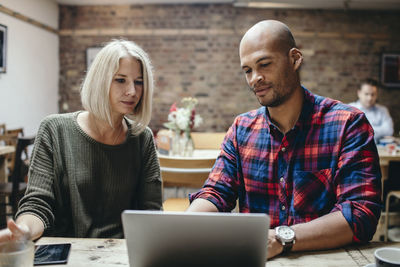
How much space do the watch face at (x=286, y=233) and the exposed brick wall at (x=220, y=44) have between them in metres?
5.04

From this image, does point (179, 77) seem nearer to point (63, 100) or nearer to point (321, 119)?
point (63, 100)

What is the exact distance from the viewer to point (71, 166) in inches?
55.7

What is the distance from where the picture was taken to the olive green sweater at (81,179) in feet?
4.57

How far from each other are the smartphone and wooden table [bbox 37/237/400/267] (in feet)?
0.06

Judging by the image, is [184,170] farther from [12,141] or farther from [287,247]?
[12,141]

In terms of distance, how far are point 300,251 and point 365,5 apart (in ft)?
18.7

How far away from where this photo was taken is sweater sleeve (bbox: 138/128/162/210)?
1.54m

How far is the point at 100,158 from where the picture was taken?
146 centimetres

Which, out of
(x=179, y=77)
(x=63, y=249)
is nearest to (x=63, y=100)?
(x=179, y=77)

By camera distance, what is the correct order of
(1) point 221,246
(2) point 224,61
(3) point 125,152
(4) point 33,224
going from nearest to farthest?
(1) point 221,246, (4) point 33,224, (3) point 125,152, (2) point 224,61

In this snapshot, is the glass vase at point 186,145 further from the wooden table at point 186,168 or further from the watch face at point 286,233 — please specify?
the watch face at point 286,233

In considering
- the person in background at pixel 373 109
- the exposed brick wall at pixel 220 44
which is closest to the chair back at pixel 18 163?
the exposed brick wall at pixel 220 44

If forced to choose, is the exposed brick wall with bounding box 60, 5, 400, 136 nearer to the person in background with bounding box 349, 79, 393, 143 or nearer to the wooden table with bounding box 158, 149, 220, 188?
the person in background with bounding box 349, 79, 393, 143

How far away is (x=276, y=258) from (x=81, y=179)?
84 centimetres
